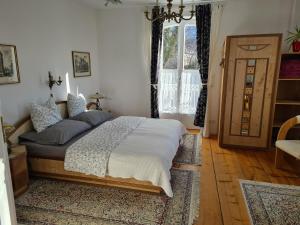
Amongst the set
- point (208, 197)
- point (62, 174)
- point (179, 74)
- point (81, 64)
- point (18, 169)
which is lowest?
point (208, 197)

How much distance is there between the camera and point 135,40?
15.2ft

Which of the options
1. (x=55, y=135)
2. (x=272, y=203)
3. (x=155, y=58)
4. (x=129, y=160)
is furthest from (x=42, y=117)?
(x=272, y=203)

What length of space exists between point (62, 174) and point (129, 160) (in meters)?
0.94

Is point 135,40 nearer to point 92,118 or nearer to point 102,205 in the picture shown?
point 92,118

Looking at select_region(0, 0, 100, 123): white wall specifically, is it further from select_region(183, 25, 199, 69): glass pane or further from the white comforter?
select_region(183, 25, 199, 69): glass pane

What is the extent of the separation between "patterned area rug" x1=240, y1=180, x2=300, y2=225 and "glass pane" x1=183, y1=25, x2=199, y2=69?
261cm

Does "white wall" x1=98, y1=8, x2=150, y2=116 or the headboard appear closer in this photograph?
the headboard

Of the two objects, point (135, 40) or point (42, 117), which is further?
point (135, 40)

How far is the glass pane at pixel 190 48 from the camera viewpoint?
4.41m

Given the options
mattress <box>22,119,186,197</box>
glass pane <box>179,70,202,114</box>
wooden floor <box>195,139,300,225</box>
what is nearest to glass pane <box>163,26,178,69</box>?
glass pane <box>179,70,202,114</box>

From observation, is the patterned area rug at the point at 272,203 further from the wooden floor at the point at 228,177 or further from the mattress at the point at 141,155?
the mattress at the point at 141,155

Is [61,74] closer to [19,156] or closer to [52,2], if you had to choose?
[52,2]

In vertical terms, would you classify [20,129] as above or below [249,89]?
below

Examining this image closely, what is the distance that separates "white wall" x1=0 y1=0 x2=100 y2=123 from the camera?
276cm
